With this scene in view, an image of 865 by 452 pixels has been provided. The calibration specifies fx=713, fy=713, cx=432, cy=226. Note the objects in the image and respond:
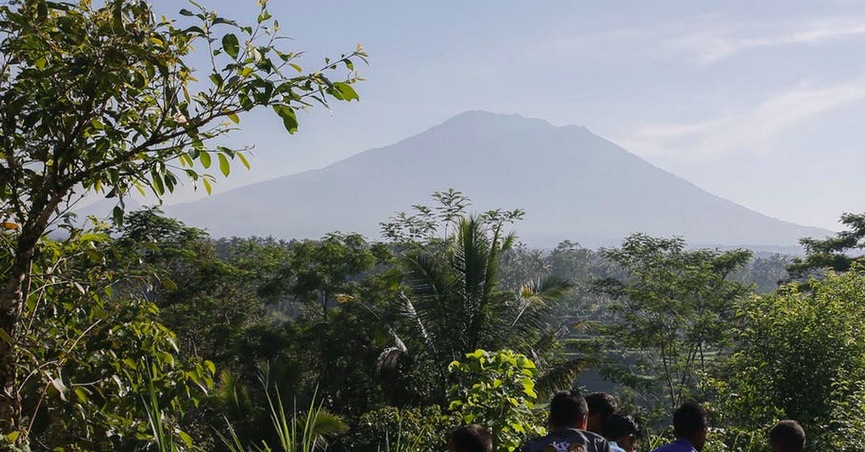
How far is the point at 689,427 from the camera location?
3691 millimetres

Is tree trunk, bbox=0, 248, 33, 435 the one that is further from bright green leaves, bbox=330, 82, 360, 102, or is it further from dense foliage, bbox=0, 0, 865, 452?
bright green leaves, bbox=330, 82, 360, 102

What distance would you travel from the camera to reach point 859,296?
28.7 ft

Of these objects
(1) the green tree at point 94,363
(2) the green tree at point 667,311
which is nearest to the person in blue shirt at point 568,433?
(1) the green tree at point 94,363

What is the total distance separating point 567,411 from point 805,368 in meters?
5.51

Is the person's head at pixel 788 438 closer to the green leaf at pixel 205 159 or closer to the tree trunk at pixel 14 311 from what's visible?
the green leaf at pixel 205 159

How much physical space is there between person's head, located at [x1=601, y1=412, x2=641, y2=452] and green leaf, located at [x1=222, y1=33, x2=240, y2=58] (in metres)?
3.01

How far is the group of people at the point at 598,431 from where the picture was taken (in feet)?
10.9

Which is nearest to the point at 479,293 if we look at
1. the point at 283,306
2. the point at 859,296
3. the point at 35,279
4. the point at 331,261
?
the point at 859,296

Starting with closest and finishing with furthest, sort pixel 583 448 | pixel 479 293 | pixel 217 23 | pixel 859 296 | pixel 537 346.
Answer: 1. pixel 217 23
2. pixel 583 448
3. pixel 859 296
4. pixel 479 293
5. pixel 537 346

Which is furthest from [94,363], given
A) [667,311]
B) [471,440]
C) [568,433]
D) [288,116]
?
[667,311]

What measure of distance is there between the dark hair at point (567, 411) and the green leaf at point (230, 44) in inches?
85.7

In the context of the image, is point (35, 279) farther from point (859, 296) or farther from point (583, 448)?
point (859, 296)

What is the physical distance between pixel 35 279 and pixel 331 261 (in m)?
17.7

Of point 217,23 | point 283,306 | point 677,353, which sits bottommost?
point 283,306
